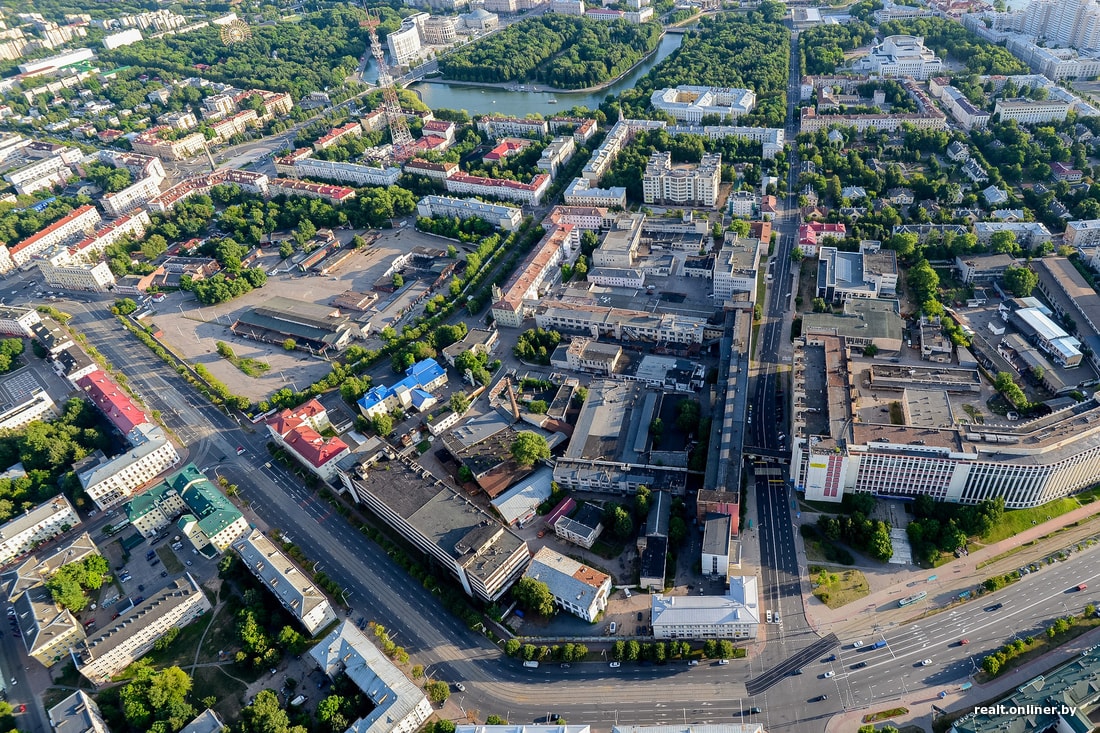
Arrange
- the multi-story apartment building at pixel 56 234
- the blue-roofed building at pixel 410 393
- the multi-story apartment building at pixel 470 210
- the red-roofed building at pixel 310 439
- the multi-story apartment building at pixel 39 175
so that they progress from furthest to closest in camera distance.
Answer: the multi-story apartment building at pixel 39 175
the multi-story apartment building at pixel 56 234
the multi-story apartment building at pixel 470 210
the blue-roofed building at pixel 410 393
the red-roofed building at pixel 310 439

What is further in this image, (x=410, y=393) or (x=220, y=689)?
(x=410, y=393)

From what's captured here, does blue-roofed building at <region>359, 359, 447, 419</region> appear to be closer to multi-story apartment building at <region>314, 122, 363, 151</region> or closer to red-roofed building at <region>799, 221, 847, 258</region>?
red-roofed building at <region>799, 221, 847, 258</region>

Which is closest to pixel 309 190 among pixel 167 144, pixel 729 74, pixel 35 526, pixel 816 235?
pixel 167 144

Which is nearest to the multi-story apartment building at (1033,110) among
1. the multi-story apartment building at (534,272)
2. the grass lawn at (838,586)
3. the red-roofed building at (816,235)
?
the red-roofed building at (816,235)

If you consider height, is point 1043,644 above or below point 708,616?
below

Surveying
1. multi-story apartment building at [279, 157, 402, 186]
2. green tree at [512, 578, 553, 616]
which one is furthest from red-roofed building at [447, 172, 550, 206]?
green tree at [512, 578, 553, 616]

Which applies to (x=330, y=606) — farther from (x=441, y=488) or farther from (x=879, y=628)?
(x=879, y=628)

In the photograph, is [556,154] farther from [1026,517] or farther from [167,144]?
[1026,517]

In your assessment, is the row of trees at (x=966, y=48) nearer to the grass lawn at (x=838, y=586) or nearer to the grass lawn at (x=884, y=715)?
the grass lawn at (x=838, y=586)
